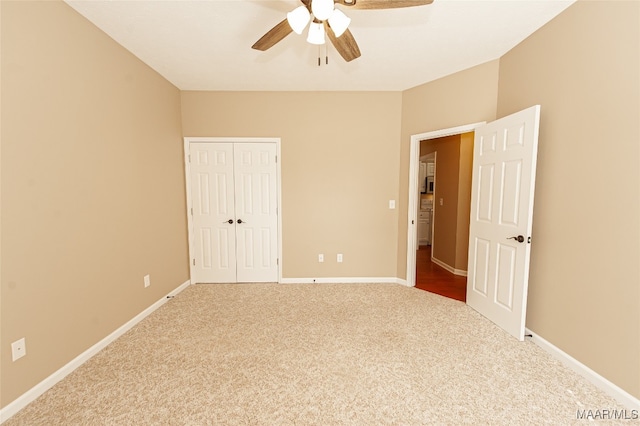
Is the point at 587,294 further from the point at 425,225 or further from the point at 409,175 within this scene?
the point at 425,225

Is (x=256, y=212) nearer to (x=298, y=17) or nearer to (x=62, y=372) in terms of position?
(x=62, y=372)

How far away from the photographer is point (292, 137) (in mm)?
3709

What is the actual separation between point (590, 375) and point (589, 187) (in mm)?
1332

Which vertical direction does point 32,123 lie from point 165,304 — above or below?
above

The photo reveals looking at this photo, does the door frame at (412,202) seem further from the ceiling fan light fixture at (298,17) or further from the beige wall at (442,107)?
the ceiling fan light fixture at (298,17)

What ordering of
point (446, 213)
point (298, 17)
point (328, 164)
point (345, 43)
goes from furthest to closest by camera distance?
1. point (446, 213)
2. point (328, 164)
3. point (345, 43)
4. point (298, 17)

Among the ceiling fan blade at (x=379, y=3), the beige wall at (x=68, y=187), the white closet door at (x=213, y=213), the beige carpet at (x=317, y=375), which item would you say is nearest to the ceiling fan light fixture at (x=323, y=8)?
the ceiling fan blade at (x=379, y=3)

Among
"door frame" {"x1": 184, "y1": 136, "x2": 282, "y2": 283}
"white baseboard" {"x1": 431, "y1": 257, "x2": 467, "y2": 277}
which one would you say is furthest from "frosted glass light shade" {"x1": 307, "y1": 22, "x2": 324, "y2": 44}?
"white baseboard" {"x1": 431, "y1": 257, "x2": 467, "y2": 277}

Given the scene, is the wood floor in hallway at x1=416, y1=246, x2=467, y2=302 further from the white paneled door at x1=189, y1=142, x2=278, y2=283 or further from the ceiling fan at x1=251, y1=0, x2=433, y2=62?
the ceiling fan at x1=251, y1=0, x2=433, y2=62

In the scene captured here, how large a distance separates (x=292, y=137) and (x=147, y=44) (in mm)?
1821

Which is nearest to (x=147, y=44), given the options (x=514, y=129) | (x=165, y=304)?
(x=165, y=304)

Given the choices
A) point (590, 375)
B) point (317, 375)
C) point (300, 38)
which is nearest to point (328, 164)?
point (300, 38)

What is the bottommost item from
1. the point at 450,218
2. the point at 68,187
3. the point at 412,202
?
the point at 450,218

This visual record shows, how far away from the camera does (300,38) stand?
7.93ft
